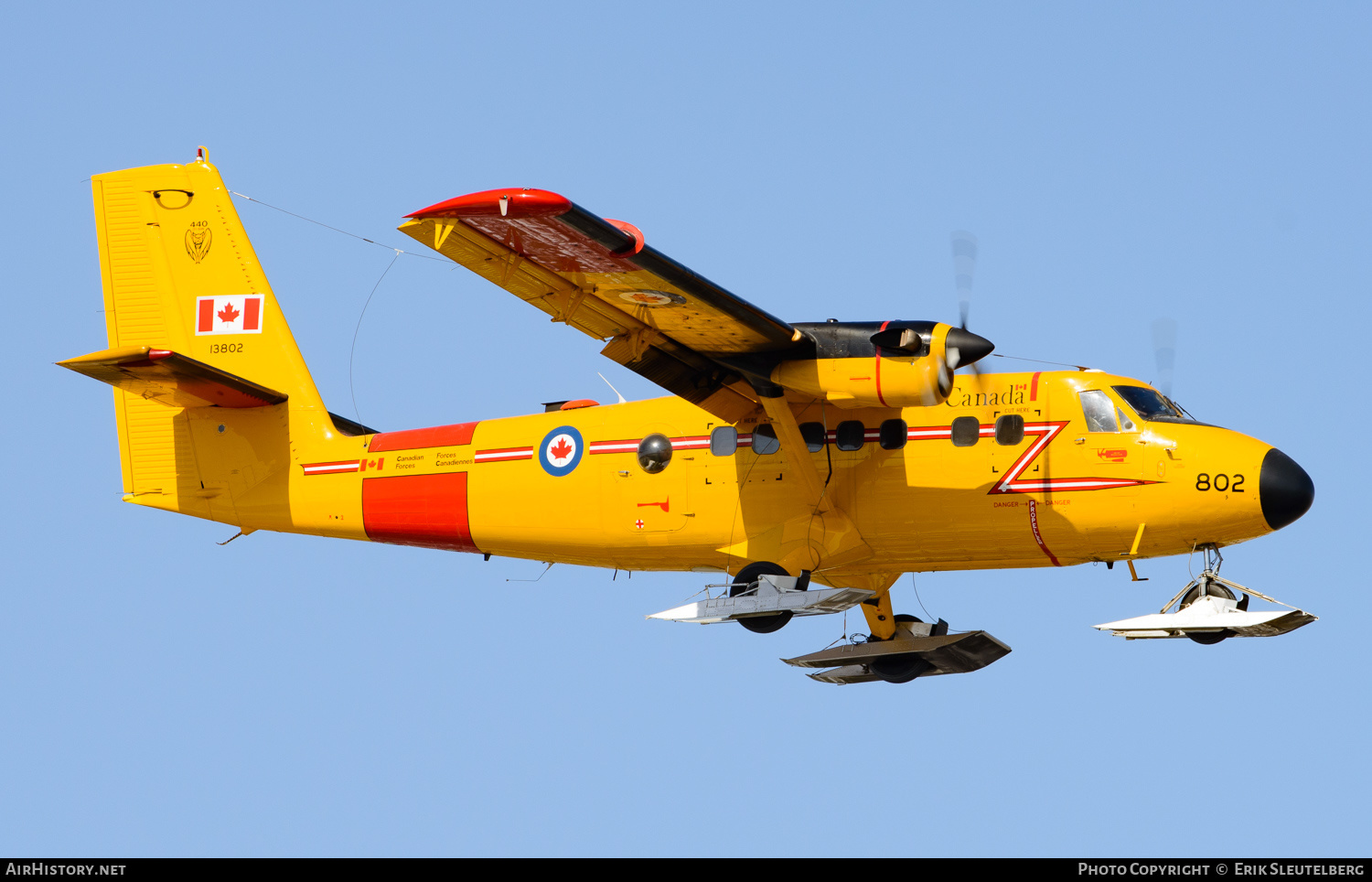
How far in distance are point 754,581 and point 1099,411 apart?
388cm

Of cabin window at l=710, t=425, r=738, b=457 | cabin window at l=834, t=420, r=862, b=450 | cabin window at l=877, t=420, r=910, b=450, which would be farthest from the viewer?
cabin window at l=710, t=425, r=738, b=457

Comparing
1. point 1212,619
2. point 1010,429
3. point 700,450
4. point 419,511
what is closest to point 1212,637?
point 1212,619

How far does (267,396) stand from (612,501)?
181 inches

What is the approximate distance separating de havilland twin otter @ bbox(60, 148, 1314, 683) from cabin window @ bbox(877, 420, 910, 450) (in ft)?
0.07

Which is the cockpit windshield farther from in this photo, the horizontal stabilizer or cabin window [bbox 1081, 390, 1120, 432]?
the horizontal stabilizer

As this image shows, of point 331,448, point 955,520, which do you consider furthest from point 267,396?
point 955,520

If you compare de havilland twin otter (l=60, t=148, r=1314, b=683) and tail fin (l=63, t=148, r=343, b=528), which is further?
tail fin (l=63, t=148, r=343, b=528)

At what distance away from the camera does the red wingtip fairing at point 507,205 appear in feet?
48.8

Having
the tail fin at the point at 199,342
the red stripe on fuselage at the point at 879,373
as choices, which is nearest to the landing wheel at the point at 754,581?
the red stripe on fuselage at the point at 879,373

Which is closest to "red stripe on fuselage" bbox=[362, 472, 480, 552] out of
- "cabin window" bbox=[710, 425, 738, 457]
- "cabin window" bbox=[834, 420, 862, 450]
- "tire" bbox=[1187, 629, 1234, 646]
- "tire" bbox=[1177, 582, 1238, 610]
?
"cabin window" bbox=[710, 425, 738, 457]

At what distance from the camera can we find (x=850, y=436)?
18.4 meters

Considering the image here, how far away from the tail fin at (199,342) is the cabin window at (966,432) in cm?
747

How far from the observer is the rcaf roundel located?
1950cm

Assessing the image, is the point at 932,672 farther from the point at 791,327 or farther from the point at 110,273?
the point at 110,273
